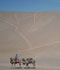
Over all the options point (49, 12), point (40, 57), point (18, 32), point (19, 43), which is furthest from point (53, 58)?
point (49, 12)

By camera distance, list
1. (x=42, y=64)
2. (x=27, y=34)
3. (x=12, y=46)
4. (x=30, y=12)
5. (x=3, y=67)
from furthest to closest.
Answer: (x=30, y=12), (x=27, y=34), (x=12, y=46), (x=42, y=64), (x=3, y=67)

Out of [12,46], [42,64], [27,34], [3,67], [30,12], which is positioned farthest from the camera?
[30,12]

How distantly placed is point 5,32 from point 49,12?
4.72 meters

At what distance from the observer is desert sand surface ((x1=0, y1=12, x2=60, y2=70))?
1479cm

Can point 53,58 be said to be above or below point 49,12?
below

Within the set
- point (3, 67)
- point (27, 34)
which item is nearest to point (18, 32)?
point (27, 34)

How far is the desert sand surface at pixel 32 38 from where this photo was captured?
48.5ft

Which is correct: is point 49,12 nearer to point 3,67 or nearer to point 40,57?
point 40,57

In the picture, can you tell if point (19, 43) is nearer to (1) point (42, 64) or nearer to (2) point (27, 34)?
(2) point (27, 34)

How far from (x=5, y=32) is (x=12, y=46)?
177cm

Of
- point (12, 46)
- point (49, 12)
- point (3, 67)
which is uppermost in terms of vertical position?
point (49, 12)

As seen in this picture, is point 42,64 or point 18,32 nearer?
point 42,64

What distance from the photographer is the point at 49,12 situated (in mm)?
20516

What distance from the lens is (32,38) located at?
17547 millimetres
